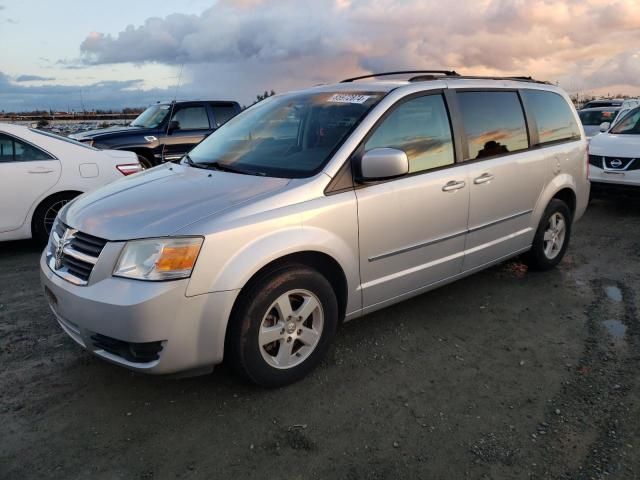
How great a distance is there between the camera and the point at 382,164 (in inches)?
124

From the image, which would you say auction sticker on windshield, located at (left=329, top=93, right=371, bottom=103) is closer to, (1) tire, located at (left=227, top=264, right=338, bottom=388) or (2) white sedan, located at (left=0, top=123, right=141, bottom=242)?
(1) tire, located at (left=227, top=264, right=338, bottom=388)

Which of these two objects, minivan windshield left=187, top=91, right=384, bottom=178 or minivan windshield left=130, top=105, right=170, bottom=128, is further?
minivan windshield left=130, top=105, right=170, bottom=128

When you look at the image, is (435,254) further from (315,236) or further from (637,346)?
(637,346)

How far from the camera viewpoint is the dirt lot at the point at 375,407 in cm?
249

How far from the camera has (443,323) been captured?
4027 mm

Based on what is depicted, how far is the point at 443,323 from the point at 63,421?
264 centimetres

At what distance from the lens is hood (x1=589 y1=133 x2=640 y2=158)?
7758mm

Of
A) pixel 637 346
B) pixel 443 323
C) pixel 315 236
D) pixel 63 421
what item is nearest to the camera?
pixel 63 421

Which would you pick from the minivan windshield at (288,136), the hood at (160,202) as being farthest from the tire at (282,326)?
the minivan windshield at (288,136)

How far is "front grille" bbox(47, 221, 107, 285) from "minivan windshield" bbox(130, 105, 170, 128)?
25.0 ft

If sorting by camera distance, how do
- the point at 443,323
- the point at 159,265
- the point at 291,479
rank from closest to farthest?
the point at 291,479
the point at 159,265
the point at 443,323

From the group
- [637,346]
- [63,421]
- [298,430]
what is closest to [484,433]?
[298,430]

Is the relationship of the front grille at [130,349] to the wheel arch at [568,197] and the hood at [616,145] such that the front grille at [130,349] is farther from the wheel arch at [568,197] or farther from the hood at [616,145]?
the hood at [616,145]

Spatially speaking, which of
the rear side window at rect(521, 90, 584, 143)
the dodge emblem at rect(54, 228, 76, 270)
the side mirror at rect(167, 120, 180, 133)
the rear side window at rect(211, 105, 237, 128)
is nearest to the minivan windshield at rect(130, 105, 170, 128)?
the side mirror at rect(167, 120, 180, 133)
